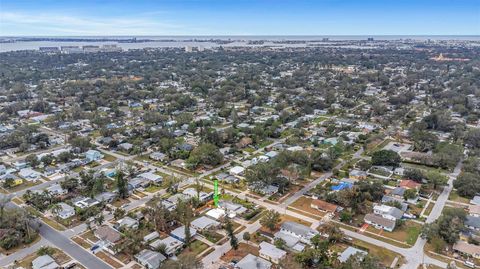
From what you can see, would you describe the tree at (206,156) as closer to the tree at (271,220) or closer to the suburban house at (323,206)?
the suburban house at (323,206)

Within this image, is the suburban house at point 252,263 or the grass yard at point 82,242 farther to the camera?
the grass yard at point 82,242

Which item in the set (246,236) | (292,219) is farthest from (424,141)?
(246,236)

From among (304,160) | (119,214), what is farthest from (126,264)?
(304,160)

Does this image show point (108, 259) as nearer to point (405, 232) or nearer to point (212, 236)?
point (212, 236)

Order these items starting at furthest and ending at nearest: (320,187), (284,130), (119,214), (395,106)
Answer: (395,106) < (284,130) < (320,187) < (119,214)

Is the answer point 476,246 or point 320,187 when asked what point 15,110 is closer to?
point 320,187

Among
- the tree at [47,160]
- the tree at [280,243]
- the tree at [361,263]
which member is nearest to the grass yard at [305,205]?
the tree at [280,243]
